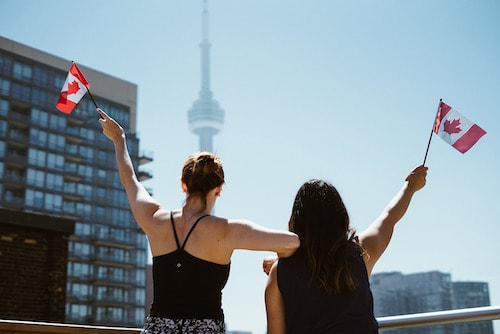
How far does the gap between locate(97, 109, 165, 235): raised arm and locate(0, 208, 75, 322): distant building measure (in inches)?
272

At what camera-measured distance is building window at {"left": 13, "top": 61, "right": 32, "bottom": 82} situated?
6406cm

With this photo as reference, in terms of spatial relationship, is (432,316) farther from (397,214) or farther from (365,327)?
(365,327)

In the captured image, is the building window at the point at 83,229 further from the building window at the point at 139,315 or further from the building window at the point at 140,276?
the building window at the point at 139,315

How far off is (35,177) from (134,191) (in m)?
63.9

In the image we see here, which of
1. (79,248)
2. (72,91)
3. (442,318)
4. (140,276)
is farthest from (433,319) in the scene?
(140,276)

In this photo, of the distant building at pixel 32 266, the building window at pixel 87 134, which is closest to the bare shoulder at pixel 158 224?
the distant building at pixel 32 266

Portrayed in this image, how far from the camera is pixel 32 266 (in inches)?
388

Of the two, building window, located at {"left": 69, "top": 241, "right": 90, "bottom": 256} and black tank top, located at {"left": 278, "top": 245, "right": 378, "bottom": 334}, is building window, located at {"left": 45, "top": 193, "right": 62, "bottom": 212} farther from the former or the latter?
black tank top, located at {"left": 278, "top": 245, "right": 378, "bottom": 334}

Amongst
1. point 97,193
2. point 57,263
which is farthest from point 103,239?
point 57,263

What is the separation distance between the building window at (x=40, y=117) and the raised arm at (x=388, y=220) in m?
65.7

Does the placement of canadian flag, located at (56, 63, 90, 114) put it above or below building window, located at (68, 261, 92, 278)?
below

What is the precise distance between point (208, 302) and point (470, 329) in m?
1.60

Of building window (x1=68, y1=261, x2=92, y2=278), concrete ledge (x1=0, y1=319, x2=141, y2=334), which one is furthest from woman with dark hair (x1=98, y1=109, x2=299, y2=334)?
building window (x1=68, y1=261, x2=92, y2=278)

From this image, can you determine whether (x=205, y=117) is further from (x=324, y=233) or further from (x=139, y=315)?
(x=324, y=233)
